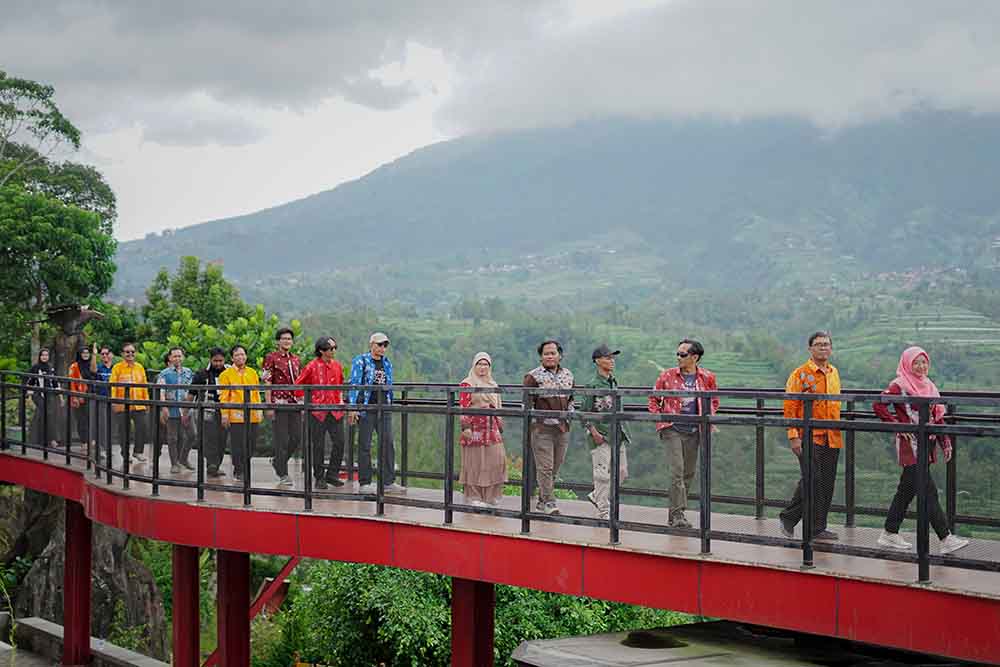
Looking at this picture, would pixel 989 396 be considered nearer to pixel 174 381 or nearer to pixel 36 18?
pixel 174 381

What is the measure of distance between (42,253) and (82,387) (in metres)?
21.8

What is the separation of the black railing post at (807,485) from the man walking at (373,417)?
13.0 ft

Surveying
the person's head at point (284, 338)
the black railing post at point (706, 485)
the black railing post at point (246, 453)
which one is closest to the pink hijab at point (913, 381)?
the black railing post at point (706, 485)

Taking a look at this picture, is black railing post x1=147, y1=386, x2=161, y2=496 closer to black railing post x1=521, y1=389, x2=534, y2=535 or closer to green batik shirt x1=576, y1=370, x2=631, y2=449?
black railing post x1=521, y1=389, x2=534, y2=535

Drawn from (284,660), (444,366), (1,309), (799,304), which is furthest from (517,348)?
(284,660)

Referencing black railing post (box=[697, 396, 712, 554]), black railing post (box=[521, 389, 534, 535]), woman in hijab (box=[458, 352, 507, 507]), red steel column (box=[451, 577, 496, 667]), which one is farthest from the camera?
red steel column (box=[451, 577, 496, 667])

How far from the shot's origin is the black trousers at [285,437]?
11.9m

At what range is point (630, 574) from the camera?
923 centimetres

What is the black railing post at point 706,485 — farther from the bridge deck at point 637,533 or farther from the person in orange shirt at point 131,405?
the person in orange shirt at point 131,405

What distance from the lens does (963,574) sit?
8148mm

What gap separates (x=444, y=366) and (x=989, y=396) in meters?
121

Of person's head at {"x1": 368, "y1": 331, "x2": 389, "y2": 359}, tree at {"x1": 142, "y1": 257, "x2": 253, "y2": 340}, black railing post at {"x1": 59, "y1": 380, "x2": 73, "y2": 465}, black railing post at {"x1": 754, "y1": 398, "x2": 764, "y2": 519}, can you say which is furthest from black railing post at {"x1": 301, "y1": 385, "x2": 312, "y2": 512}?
tree at {"x1": 142, "y1": 257, "x2": 253, "y2": 340}

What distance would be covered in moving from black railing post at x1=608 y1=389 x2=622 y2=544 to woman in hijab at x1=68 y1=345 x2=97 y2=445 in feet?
29.6

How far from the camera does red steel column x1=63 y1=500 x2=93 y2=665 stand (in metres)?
17.8
